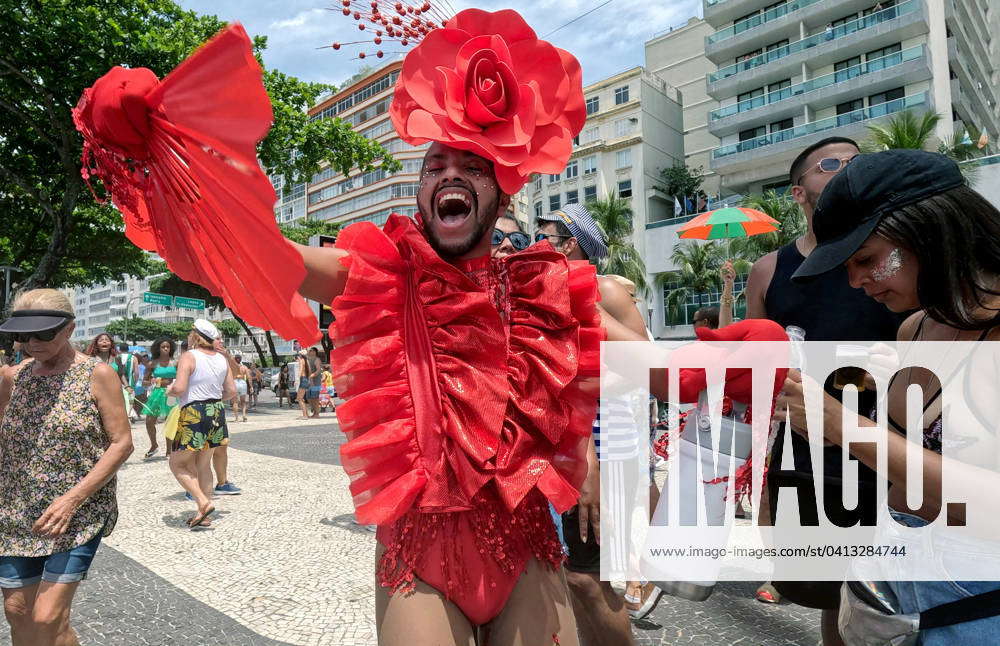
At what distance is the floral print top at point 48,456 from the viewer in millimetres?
2779

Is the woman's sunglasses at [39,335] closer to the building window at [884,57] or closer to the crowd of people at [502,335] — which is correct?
the crowd of people at [502,335]

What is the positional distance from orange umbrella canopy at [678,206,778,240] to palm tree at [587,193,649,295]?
25714 millimetres

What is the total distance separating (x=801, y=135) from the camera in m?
33.5

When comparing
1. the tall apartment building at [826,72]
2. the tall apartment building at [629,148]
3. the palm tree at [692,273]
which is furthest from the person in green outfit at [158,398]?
the tall apartment building at [826,72]

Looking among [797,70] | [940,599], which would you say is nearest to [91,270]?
[940,599]

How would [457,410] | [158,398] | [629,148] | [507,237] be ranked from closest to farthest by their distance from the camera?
[457,410]
[507,237]
[158,398]
[629,148]

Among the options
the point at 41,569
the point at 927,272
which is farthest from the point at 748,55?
the point at 41,569

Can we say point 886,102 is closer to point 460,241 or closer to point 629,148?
point 629,148

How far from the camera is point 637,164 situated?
136 ft

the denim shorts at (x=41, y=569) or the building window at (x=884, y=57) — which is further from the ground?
the building window at (x=884, y=57)

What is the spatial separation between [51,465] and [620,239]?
36.7 m

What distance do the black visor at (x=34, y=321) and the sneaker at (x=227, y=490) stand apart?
468 cm

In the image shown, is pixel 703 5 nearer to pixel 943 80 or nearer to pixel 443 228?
pixel 943 80

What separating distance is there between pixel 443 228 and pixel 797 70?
39880mm
